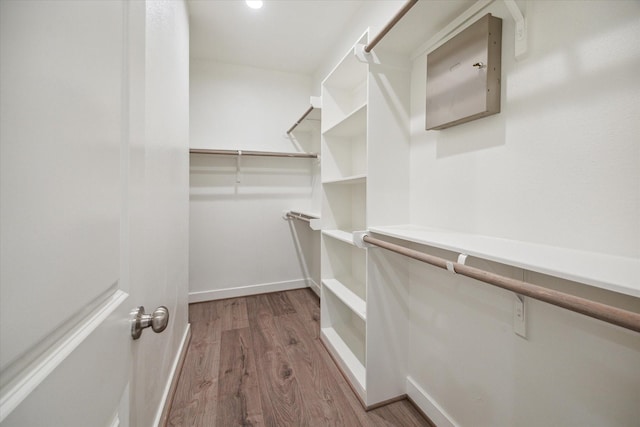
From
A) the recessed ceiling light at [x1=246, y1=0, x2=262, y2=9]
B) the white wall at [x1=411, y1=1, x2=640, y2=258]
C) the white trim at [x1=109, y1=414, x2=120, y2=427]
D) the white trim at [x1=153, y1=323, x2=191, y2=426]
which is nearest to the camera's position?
the white trim at [x1=109, y1=414, x2=120, y2=427]

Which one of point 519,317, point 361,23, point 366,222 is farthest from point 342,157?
point 519,317

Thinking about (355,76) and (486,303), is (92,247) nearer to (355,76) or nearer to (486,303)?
(486,303)

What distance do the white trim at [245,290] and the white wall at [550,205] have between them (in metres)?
2.02

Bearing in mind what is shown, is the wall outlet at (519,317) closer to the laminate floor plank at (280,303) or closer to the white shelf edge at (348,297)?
the white shelf edge at (348,297)

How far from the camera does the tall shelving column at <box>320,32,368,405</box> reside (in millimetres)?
1868

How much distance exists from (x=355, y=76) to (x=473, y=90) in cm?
100

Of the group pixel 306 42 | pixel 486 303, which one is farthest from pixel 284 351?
pixel 306 42

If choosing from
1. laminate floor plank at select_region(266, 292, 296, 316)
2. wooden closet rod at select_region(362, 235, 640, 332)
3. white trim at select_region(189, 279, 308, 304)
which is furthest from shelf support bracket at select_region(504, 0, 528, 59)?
white trim at select_region(189, 279, 308, 304)

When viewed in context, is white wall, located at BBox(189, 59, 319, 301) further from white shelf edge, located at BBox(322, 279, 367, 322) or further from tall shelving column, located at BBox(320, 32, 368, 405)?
white shelf edge, located at BBox(322, 279, 367, 322)

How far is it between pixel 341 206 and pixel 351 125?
0.63 m

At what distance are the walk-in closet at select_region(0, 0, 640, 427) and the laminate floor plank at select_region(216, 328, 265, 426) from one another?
0.04 ft

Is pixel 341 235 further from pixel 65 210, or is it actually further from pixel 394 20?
pixel 65 210

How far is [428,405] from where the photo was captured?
1.30m

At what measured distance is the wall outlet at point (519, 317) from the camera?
89 centimetres
